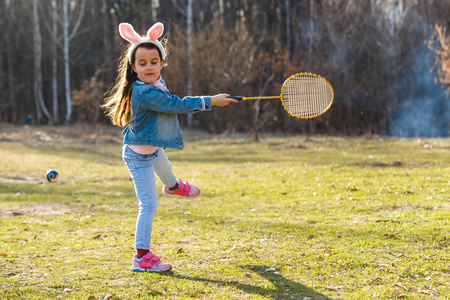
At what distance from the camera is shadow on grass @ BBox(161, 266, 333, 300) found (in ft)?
13.1

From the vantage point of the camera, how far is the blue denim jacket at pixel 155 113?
4625mm

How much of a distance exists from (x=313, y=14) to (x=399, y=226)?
919 inches

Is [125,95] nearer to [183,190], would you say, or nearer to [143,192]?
[143,192]

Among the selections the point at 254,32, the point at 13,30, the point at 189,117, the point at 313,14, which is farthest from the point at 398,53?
the point at 13,30

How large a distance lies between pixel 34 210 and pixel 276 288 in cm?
610

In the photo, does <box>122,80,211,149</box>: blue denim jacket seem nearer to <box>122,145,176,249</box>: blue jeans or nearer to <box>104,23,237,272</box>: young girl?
<box>104,23,237,272</box>: young girl

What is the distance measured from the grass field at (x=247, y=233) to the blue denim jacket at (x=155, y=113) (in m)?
1.29

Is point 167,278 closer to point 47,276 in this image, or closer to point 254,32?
point 47,276

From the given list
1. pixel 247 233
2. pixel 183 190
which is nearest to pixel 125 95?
pixel 183 190

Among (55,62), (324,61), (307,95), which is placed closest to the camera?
(307,95)

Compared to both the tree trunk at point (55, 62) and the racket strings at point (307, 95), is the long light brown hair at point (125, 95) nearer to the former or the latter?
the racket strings at point (307, 95)

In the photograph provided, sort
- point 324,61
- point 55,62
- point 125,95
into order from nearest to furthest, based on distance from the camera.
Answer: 1. point 125,95
2. point 324,61
3. point 55,62

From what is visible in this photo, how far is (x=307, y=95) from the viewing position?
649 centimetres

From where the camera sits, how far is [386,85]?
25.8 meters
